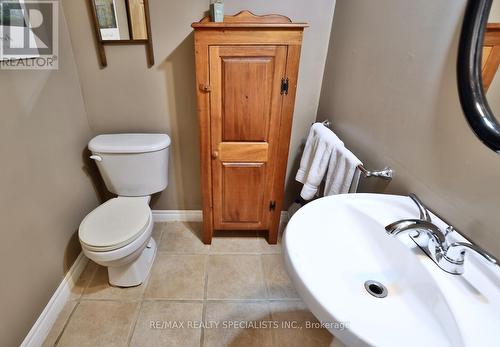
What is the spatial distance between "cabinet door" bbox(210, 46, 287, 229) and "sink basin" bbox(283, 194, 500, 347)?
73cm

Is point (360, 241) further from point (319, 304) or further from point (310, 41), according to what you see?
point (310, 41)

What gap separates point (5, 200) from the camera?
1062 mm

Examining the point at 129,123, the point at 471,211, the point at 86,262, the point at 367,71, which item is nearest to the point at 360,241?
the point at 471,211

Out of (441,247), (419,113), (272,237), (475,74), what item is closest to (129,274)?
(272,237)

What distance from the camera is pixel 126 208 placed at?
151cm

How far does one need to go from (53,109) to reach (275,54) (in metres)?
1.18

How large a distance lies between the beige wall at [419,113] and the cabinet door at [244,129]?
1.36 ft

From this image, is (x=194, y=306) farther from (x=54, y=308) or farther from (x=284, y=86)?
(x=284, y=86)

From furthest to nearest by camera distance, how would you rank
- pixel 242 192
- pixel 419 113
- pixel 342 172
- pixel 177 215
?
pixel 177 215 → pixel 242 192 → pixel 342 172 → pixel 419 113

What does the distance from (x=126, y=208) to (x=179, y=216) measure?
0.57 meters

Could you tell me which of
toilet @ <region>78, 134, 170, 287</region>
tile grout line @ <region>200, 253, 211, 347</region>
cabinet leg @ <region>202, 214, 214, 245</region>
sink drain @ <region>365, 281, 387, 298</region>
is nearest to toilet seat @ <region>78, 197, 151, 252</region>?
toilet @ <region>78, 134, 170, 287</region>

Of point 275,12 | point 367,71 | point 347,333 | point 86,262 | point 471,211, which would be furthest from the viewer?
point 86,262

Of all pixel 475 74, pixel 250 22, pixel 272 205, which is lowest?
pixel 272 205

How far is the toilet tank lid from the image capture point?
150 centimetres
